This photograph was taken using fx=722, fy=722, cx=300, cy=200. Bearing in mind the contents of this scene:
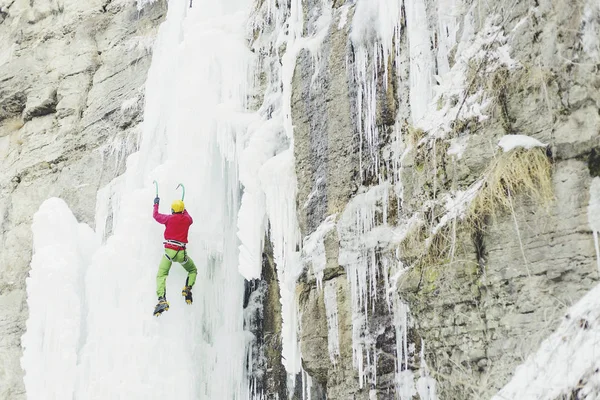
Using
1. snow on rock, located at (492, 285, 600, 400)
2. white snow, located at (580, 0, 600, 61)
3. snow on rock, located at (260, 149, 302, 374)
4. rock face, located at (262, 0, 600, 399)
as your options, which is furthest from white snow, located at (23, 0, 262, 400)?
white snow, located at (580, 0, 600, 61)

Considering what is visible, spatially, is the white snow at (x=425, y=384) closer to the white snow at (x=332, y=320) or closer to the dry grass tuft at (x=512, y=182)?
the white snow at (x=332, y=320)

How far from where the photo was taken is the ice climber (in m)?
7.44

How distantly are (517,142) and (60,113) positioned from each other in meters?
8.61

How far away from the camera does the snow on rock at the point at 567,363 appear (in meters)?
3.31

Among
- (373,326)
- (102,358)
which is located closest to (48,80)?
(102,358)

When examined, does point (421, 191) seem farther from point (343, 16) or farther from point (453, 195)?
point (343, 16)

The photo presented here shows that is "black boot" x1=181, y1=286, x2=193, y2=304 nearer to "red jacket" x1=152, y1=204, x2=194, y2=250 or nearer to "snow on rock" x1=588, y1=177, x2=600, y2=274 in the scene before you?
"red jacket" x1=152, y1=204, x2=194, y2=250

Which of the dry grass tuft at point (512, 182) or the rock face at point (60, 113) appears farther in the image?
the rock face at point (60, 113)

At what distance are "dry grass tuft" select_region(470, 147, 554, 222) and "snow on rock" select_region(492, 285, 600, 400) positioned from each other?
67 centimetres

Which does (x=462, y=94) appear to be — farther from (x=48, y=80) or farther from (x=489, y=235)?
(x=48, y=80)

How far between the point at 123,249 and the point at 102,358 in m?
1.18

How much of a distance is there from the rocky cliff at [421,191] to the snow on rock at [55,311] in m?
0.91

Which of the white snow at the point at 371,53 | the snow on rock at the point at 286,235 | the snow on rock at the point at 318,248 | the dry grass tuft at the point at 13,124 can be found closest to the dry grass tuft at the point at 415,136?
the white snow at the point at 371,53

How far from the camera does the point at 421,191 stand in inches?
198
